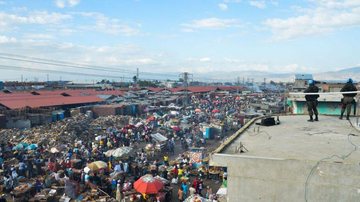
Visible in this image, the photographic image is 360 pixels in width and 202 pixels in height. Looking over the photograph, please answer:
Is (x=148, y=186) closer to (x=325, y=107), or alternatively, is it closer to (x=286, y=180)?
(x=325, y=107)

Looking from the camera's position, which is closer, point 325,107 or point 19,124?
point 325,107

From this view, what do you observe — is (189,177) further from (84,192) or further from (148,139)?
(148,139)

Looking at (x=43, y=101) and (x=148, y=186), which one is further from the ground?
(x=43, y=101)

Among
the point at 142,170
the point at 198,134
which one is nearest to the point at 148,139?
the point at 198,134

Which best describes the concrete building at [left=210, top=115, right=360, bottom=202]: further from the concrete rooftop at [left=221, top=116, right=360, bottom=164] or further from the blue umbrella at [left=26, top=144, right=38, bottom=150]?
the blue umbrella at [left=26, top=144, right=38, bottom=150]

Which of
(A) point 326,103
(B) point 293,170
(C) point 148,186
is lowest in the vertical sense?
(C) point 148,186

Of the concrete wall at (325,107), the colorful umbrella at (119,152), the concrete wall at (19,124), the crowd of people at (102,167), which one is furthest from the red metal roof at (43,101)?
the concrete wall at (325,107)

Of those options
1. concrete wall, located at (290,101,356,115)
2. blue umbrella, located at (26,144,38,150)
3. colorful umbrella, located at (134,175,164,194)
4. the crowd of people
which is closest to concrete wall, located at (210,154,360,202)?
colorful umbrella, located at (134,175,164,194)

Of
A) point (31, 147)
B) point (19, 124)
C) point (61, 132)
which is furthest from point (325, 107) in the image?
point (19, 124)
